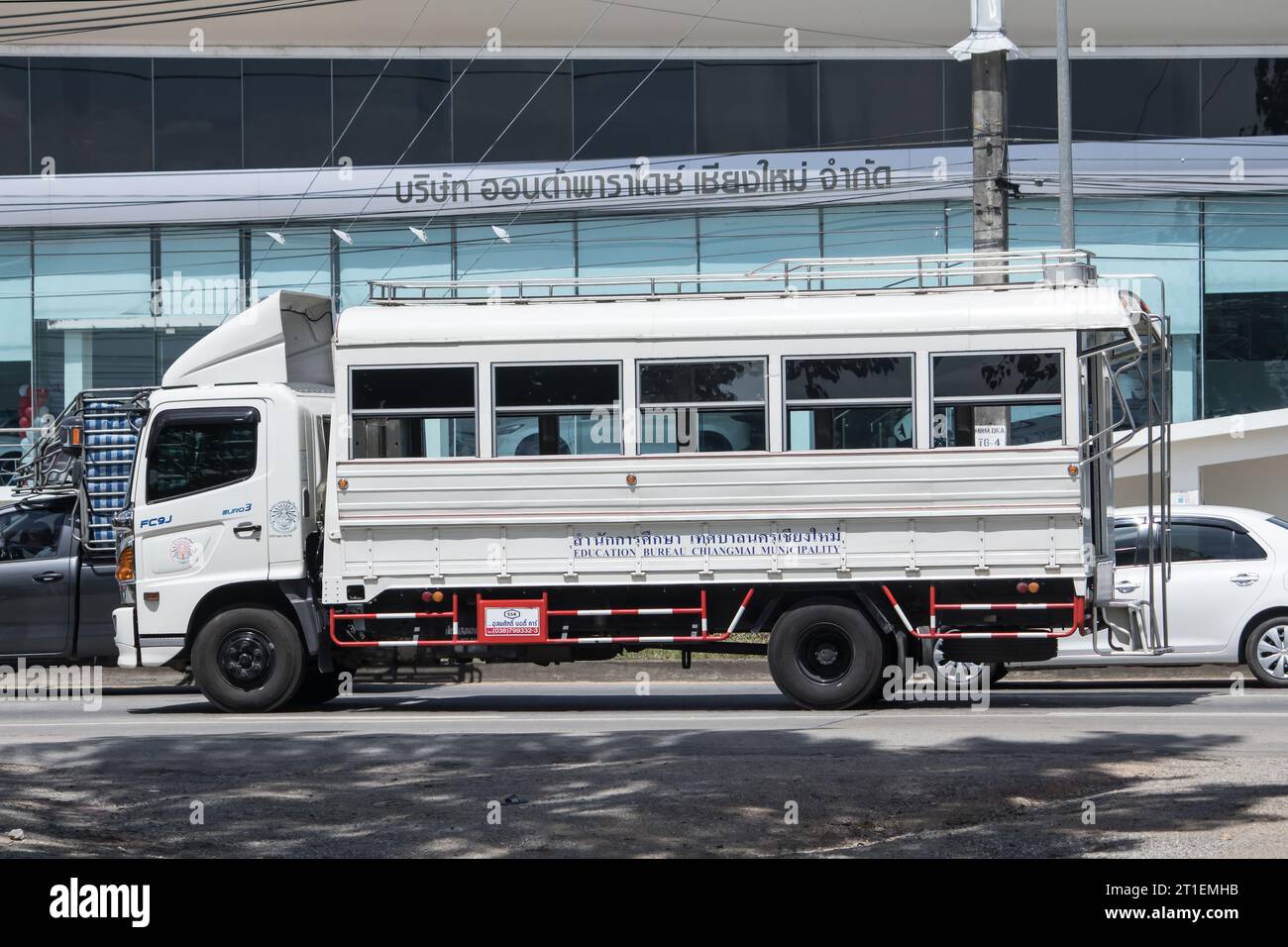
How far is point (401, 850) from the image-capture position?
7.09m

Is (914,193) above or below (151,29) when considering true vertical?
below

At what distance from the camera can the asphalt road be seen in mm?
7266

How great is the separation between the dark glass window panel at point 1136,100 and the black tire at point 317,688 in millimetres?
18739

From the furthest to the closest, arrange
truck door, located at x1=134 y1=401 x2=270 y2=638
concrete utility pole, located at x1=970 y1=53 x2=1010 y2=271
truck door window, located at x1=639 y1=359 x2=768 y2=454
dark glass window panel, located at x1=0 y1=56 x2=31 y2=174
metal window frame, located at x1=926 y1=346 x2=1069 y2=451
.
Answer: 1. dark glass window panel, located at x1=0 y1=56 x2=31 y2=174
2. concrete utility pole, located at x1=970 y1=53 x2=1010 y2=271
3. truck door, located at x1=134 y1=401 x2=270 y2=638
4. truck door window, located at x1=639 y1=359 x2=768 y2=454
5. metal window frame, located at x1=926 y1=346 x2=1069 y2=451

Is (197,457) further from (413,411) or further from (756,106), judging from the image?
(756,106)

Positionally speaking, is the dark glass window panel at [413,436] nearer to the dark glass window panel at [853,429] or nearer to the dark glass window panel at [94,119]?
the dark glass window panel at [853,429]

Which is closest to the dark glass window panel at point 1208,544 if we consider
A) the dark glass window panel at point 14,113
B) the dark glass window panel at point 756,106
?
the dark glass window panel at point 756,106

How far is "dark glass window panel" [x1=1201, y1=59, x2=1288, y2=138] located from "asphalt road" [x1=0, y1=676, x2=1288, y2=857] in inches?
685

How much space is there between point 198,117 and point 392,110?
342 centimetres

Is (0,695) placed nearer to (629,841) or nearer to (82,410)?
(82,410)

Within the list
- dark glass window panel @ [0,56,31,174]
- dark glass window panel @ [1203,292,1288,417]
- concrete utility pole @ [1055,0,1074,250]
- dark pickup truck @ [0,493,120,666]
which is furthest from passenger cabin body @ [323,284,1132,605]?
dark glass window panel @ [0,56,31,174]

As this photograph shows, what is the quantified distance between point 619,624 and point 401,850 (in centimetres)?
572

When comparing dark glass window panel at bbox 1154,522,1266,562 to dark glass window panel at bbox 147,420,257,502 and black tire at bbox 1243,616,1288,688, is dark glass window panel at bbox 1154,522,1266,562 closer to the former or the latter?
black tire at bbox 1243,616,1288,688
